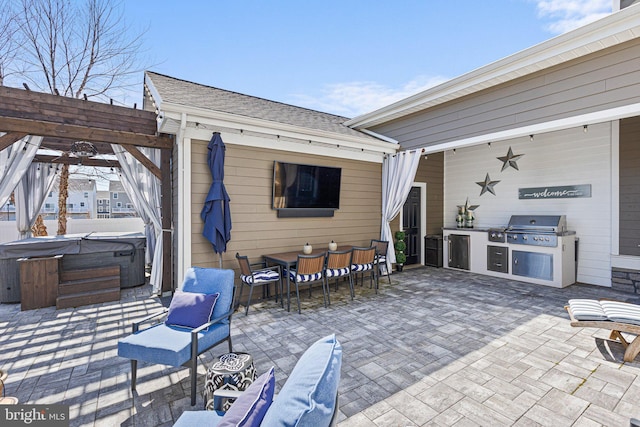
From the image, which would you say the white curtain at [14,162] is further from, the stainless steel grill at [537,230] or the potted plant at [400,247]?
the stainless steel grill at [537,230]

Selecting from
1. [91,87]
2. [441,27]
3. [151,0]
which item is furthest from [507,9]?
[91,87]

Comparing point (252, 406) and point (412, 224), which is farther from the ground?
point (412, 224)

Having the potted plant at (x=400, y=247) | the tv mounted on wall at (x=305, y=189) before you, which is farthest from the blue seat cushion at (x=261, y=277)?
the potted plant at (x=400, y=247)

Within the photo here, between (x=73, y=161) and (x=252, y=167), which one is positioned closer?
(x=252, y=167)

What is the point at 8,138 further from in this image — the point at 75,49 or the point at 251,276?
the point at 75,49

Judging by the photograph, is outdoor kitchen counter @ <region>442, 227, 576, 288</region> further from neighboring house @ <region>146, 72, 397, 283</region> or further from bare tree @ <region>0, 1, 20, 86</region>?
bare tree @ <region>0, 1, 20, 86</region>

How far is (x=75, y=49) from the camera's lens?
284 inches

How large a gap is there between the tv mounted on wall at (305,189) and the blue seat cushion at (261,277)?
3.53 feet

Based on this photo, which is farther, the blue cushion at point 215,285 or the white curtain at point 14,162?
the white curtain at point 14,162

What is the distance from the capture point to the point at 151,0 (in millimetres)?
5898

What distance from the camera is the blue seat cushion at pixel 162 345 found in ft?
6.98

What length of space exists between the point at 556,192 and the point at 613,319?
3787 millimetres

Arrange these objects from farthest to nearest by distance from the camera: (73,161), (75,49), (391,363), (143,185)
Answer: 1. (75,49)
2. (73,161)
3. (143,185)
4. (391,363)

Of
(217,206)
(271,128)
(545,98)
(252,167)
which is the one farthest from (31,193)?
(545,98)
